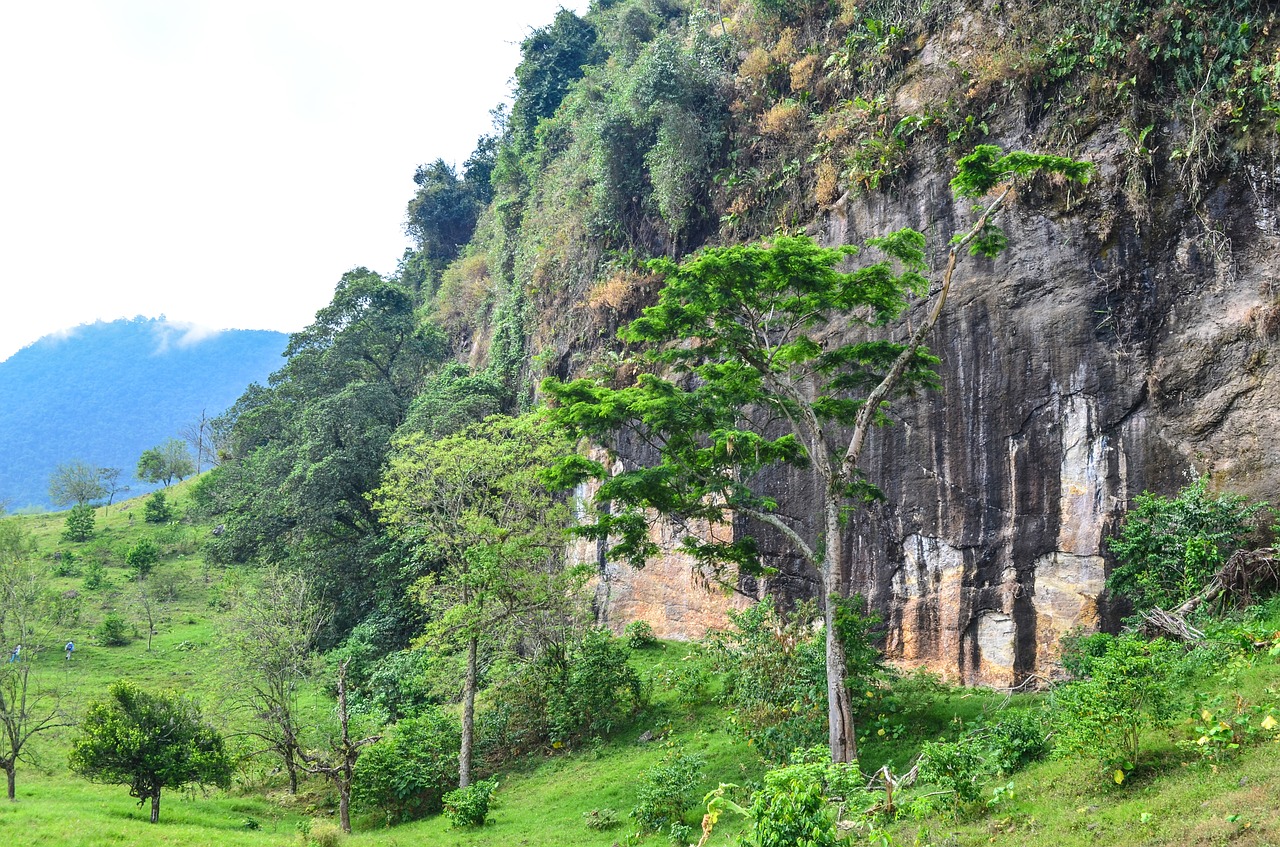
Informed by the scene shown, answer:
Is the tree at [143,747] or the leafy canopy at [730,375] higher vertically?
the leafy canopy at [730,375]

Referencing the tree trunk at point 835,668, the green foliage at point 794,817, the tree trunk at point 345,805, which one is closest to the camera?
the green foliage at point 794,817

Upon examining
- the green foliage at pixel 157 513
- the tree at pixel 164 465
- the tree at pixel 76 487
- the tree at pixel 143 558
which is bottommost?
the tree at pixel 143 558

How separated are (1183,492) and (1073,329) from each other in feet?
9.17

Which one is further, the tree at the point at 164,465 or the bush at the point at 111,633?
the tree at the point at 164,465

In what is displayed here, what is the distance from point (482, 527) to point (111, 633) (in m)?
19.7

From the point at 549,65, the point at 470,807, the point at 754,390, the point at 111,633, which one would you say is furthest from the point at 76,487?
the point at 754,390

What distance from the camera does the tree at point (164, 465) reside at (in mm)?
55156

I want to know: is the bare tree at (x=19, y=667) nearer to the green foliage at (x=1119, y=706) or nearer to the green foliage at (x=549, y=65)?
the green foliage at (x=1119, y=706)

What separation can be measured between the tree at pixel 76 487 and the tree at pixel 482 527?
42.9 metres

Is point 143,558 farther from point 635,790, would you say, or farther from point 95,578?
point 635,790

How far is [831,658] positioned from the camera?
403 inches

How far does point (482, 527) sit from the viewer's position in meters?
14.9

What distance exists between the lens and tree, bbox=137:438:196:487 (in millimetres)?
55156

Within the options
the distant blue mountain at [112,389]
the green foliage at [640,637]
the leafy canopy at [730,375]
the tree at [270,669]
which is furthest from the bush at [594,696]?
the distant blue mountain at [112,389]
